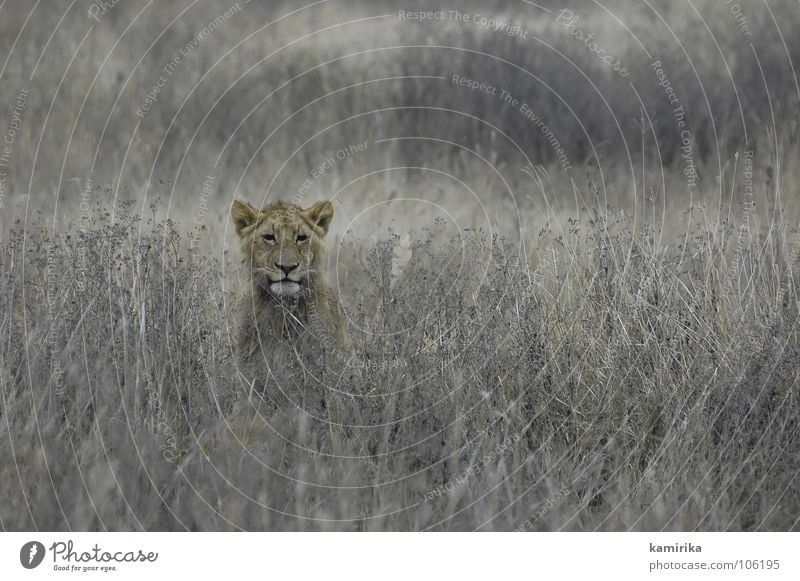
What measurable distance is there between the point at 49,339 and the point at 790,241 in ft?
17.0

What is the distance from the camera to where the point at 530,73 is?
10.7 m

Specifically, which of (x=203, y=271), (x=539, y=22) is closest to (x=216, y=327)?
(x=203, y=271)

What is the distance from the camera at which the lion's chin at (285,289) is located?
714 centimetres

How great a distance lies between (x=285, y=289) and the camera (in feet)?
23.5

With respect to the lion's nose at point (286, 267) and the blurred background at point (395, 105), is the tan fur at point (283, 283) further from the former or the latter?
the blurred background at point (395, 105)

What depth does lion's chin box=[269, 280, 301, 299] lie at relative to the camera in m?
7.14

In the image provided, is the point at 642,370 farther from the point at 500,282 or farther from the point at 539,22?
the point at 539,22

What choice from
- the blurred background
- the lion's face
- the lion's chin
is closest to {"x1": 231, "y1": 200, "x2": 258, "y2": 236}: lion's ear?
the lion's face

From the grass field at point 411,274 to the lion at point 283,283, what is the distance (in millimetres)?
320
